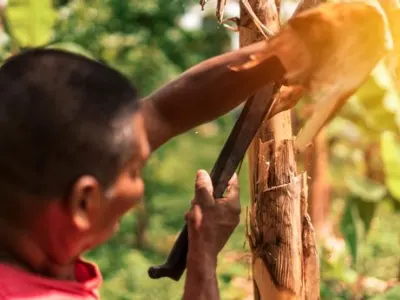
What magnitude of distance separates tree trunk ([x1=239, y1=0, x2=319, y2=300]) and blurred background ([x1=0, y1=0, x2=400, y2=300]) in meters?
0.88

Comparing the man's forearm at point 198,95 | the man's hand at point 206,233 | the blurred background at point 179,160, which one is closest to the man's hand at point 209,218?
the man's hand at point 206,233

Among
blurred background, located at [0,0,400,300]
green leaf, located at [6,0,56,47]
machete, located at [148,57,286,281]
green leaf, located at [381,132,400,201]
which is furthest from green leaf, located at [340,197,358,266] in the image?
machete, located at [148,57,286,281]

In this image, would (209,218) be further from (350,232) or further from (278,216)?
(350,232)

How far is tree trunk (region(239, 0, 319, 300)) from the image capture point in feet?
4.13

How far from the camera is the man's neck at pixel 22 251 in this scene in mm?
792

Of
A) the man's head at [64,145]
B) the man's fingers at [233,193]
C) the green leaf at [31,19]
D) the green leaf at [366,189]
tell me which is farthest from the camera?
the green leaf at [366,189]

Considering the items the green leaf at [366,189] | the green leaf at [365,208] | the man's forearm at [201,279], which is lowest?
the man's forearm at [201,279]

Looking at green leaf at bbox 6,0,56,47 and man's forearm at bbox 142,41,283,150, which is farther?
green leaf at bbox 6,0,56,47

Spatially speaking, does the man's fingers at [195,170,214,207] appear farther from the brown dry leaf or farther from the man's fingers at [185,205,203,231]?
the brown dry leaf

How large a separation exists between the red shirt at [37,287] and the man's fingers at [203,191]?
175 millimetres

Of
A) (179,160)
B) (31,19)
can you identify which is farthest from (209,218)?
(179,160)

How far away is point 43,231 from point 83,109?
5.0 inches

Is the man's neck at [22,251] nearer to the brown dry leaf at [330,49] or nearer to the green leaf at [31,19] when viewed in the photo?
the brown dry leaf at [330,49]

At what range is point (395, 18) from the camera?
1.07m
